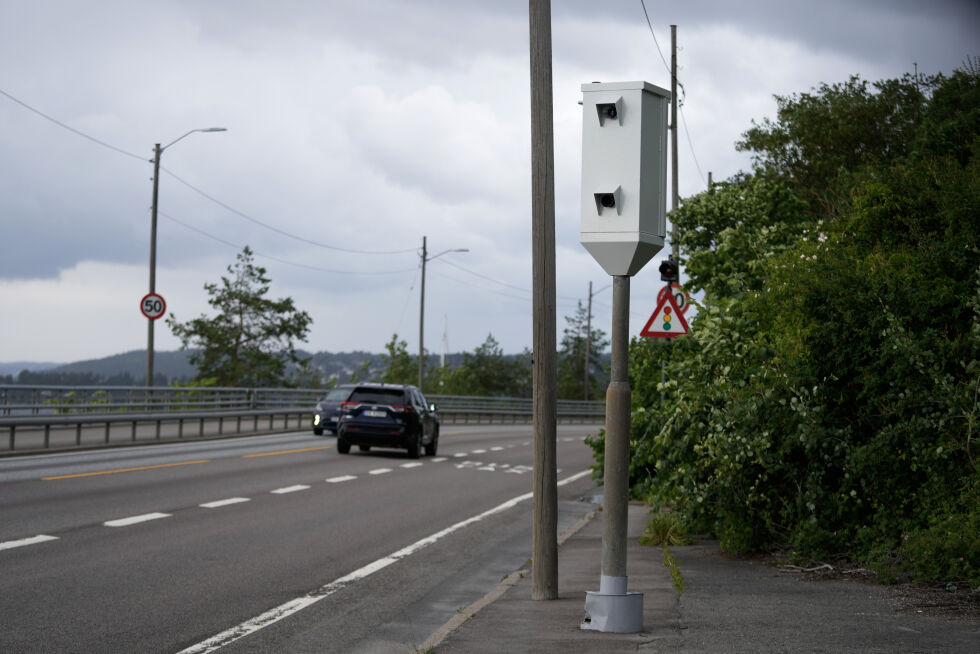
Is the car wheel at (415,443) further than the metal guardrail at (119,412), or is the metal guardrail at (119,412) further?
the car wheel at (415,443)

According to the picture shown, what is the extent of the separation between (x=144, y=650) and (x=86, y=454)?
17.8 m

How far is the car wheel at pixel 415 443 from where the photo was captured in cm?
2689

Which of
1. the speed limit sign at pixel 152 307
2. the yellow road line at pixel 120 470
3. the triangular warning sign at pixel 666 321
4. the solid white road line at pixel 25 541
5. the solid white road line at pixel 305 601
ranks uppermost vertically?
the speed limit sign at pixel 152 307

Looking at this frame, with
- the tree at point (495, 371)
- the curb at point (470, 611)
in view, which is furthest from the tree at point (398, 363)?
the curb at point (470, 611)

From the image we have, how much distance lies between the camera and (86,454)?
78.3ft

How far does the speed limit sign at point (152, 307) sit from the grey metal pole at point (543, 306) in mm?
25216

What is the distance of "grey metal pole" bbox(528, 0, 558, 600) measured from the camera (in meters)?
8.93

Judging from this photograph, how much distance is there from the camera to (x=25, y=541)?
11344 millimetres

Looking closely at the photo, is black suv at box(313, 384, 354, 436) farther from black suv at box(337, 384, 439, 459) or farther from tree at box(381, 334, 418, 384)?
tree at box(381, 334, 418, 384)

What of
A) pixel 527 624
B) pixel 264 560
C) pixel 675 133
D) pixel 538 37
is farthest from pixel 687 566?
pixel 675 133

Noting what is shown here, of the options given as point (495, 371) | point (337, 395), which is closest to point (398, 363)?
point (495, 371)

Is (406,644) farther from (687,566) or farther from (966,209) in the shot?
(966,209)

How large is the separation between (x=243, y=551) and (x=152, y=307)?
881 inches

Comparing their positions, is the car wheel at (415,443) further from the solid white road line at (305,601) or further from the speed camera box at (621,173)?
the speed camera box at (621,173)
